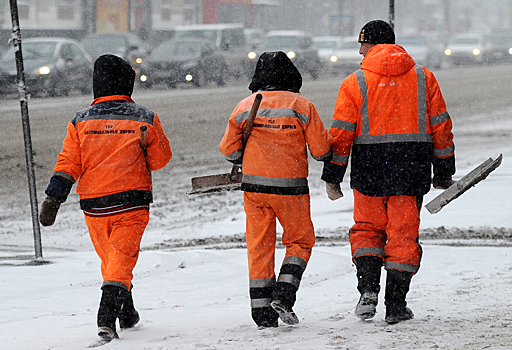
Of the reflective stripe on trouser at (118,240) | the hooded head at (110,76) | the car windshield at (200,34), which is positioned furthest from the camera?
the car windshield at (200,34)

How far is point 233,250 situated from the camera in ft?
20.0

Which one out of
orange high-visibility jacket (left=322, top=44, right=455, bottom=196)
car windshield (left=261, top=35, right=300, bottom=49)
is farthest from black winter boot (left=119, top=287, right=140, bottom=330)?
car windshield (left=261, top=35, right=300, bottom=49)

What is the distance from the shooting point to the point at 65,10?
3394 cm

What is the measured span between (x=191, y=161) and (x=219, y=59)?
1175 cm

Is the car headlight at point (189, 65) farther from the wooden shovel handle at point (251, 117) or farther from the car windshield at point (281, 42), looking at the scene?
the wooden shovel handle at point (251, 117)

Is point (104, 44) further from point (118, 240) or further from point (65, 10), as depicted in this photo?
point (118, 240)

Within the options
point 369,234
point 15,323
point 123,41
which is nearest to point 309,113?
point 369,234

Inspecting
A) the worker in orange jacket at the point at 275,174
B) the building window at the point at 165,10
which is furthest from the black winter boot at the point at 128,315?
the building window at the point at 165,10

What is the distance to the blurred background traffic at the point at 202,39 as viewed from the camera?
18.7 metres

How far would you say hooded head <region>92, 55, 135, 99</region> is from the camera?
386 cm

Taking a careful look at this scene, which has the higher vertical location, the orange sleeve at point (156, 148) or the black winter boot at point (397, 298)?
the orange sleeve at point (156, 148)

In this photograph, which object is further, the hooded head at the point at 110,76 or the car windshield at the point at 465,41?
the car windshield at the point at 465,41

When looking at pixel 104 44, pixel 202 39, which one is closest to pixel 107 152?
pixel 202 39

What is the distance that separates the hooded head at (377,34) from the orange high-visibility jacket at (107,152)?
3.99 ft
